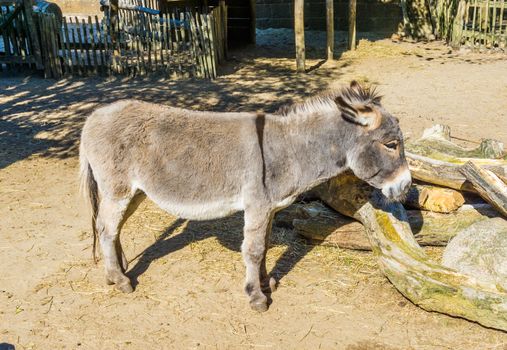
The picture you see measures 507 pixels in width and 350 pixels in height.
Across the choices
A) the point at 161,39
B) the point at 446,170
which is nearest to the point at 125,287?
the point at 446,170

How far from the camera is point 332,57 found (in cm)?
1377

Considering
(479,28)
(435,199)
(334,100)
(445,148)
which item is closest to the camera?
(334,100)

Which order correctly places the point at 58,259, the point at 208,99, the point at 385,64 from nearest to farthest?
the point at 58,259 → the point at 208,99 → the point at 385,64

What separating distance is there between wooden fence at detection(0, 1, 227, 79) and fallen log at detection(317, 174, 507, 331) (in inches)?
297

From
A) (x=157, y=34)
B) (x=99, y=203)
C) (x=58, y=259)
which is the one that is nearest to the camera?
(x=99, y=203)

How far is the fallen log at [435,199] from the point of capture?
5.33 metres

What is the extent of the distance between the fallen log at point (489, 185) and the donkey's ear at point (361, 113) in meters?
1.21

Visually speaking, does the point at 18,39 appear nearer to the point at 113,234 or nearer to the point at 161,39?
the point at 161,39

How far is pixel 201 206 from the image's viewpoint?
4.41 meters

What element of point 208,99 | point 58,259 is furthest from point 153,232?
point 208,99

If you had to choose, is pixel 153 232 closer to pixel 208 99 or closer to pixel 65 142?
pixel 65 142

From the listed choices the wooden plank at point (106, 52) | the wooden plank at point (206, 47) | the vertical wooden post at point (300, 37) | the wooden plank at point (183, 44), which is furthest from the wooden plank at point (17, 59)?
the vertical wooden post at point (300, 37)

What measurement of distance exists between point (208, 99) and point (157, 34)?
9.14 ft

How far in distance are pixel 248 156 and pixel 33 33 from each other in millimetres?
10367
